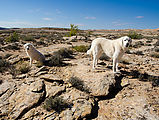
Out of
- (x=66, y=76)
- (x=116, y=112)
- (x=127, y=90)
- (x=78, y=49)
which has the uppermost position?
(x=78, y=49)

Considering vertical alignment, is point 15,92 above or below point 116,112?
above

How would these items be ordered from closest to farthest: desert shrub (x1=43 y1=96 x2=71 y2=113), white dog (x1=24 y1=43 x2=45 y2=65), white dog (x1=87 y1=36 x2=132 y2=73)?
desert shrub (x1=43 y1=96 x2=71 y2=113) → white dog (x1=87 y1=36 x2=132 y2=73) → white dog (x1=24 y1=43 x2=45 y2=65)

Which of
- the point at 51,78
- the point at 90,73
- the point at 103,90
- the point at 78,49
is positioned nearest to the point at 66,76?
the point at 51,78

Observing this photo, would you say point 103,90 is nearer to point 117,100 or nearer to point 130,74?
point 117,100

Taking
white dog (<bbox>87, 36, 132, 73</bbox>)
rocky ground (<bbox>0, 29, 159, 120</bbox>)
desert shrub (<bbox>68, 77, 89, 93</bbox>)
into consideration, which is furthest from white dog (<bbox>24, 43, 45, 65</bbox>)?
white dog (<bbox>87, 36, 132, 73</bbox>)

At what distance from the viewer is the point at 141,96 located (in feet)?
15.0

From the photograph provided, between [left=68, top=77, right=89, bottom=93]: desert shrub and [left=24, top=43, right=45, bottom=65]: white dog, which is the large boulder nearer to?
[left=68, top=77, right=89, bottom=93]: desert shrub

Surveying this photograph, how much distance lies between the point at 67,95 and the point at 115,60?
294 centimetres

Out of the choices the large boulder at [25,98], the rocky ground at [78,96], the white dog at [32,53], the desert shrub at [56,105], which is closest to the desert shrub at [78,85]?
the rocky ground at [78,96]

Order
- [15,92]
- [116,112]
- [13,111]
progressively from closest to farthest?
[13,111] → [116,112] → [15,92]

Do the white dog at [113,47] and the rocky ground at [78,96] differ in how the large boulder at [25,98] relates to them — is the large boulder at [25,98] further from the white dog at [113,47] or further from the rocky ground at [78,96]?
the white dog at [113,47]

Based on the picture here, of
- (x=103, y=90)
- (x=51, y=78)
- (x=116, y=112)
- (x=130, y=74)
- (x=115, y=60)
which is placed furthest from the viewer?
(x=130, y=74)

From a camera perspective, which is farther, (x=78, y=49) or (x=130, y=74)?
(x=78, y=49)

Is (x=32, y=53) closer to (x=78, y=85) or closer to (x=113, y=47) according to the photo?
(x=78, y=85)
